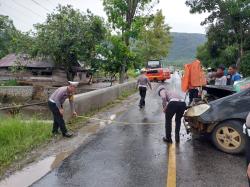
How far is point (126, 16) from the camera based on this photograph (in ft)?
83.5

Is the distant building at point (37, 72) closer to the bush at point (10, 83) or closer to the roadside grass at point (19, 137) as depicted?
the bush at point (10, 83)

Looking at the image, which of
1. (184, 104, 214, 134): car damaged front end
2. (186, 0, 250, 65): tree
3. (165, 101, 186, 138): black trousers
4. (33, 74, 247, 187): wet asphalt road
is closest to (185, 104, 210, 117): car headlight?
(184, 104, 214, 134): car damaged front end

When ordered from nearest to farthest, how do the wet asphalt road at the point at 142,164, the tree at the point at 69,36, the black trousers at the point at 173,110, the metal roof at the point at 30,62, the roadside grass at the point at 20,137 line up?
the wet asphalt road at the point at 142,164 < the roadside grass at the point at 20,137 < the black trousers at the point at 173,110 < the tree at the point at 69,36 < the metal roof at the point at 30,62

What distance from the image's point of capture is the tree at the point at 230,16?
28.4 meters

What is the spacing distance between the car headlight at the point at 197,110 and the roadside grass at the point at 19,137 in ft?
10.9

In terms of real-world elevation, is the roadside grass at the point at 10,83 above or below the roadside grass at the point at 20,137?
below

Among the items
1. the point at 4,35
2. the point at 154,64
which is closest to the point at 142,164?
the point at 154,64

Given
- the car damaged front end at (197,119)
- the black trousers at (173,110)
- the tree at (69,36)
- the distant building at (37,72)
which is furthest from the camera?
the distant building at (37,72)

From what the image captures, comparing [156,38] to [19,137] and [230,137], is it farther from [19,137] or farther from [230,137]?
[230,137]

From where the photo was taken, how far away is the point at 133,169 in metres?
6.43

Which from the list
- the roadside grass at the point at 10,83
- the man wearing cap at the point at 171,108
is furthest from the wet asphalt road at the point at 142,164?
the roadside grass at the point at 10,83

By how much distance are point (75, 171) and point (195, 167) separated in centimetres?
198

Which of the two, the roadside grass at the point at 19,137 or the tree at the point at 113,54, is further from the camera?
the tree at the point at 113,54

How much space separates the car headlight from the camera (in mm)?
7730
